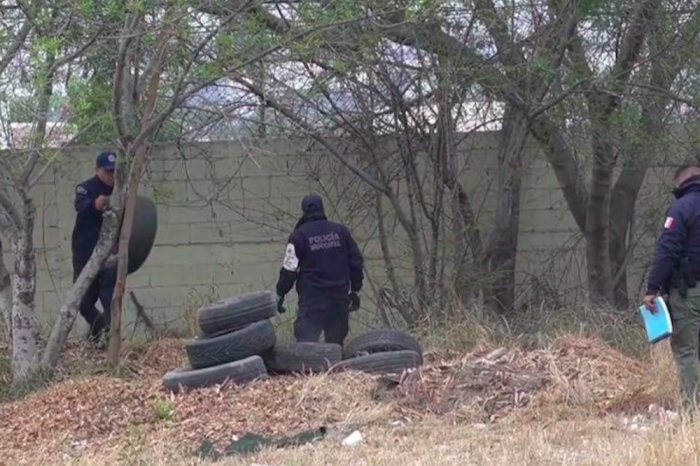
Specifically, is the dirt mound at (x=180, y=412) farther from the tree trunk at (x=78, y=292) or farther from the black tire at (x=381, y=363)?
the tree trunk at (x=78, y=292)

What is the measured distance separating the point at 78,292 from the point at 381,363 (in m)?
2.70

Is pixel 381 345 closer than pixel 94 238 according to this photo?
Yes

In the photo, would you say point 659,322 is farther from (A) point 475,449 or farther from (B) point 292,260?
(B) point 292,260

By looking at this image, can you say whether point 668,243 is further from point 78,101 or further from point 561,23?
point 78,101

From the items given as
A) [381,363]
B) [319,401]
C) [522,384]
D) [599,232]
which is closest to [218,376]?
[319,401]

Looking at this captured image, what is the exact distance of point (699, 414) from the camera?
7176 millimetres

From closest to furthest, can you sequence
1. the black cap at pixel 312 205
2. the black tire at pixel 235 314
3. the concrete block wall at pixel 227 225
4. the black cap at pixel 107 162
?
the black tire at pixel 235 314, the black cap at pixel 312 205, the black cap at pixel 107 162, the concrete block wall at pixel 227 225

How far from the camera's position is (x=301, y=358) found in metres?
9.44

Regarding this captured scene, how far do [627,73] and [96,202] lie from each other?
4827 mm

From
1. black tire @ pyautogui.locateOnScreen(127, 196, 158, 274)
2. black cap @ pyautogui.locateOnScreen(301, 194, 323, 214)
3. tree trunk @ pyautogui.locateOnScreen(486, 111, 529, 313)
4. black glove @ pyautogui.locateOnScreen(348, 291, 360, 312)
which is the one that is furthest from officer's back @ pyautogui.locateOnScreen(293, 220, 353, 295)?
tree trunk @ pyautogui.locateOnScreen(486, 111, 529, 313)

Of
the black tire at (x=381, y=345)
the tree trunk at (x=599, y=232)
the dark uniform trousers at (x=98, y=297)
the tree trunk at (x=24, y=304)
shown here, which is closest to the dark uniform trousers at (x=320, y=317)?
the black tire at (x=381, y=345)

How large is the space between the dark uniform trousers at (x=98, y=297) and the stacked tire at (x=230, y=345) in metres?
1.52

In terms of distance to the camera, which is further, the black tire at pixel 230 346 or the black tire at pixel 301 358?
the black tire at pixel 301 358

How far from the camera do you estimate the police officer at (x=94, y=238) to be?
1073 cm
